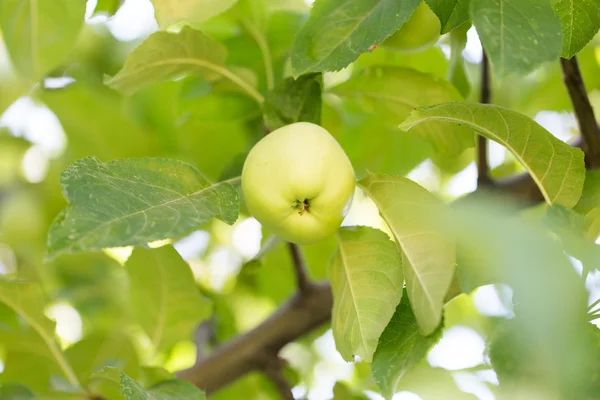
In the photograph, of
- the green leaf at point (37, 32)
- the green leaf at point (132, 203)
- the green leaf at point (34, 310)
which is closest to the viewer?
the green leaf at point (132, 203)

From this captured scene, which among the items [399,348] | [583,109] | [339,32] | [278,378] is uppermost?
[339,32]

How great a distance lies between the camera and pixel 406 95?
0.91 m

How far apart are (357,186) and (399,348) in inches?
8.9

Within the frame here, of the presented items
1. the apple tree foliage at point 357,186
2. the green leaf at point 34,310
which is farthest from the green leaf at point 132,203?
the green leaf at point 34,310

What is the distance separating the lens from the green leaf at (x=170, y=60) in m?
0.84

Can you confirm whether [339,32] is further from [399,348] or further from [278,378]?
[278,378]

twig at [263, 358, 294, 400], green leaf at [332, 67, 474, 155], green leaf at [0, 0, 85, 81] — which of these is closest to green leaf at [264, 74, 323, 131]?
green leaf at [332, 67, 474, 155]

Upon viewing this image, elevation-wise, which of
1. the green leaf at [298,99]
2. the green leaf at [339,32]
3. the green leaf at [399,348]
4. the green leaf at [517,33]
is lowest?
the green leaf at [399,348]

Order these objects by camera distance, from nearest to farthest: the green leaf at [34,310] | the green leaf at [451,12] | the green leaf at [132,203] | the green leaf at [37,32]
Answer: the green leaf at [132,203] → the green leaf at [451,12] → the green leaf at [37,32] → the green leaf at [34,310]

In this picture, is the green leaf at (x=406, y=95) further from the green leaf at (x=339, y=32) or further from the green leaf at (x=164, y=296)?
the green leaf at (x=164, y=296)

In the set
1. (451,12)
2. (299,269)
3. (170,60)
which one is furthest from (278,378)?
(451,12)

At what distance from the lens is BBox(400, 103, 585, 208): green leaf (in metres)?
Result: 0.69

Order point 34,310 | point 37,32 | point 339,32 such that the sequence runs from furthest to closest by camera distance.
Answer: point 34,310
point 37,32
point 339,32

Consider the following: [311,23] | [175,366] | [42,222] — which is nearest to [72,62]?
[42,222]
